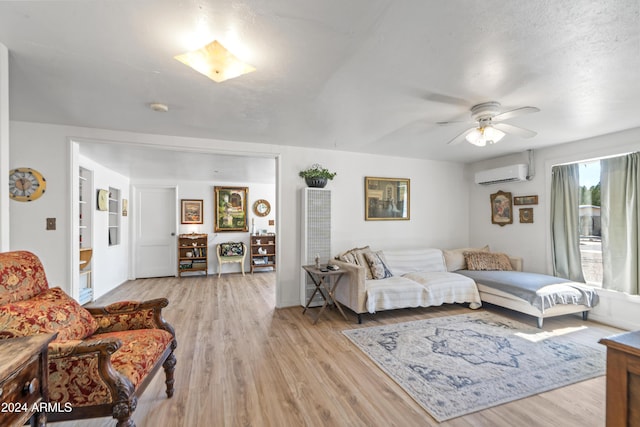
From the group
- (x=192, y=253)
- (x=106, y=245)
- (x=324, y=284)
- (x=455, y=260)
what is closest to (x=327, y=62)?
(x=324, y=284)

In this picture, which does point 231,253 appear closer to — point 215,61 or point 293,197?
point 293,197

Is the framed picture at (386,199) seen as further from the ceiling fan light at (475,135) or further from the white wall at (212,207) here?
the white wall at (212,207)

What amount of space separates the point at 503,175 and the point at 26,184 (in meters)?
6.14

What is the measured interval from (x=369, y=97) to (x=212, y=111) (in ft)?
4.91

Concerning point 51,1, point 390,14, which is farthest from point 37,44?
point 390,14

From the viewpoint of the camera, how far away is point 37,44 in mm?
1668

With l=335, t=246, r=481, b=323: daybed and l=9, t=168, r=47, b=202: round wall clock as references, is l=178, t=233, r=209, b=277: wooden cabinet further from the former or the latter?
l=335, t=246, r=481, b=323: daybed

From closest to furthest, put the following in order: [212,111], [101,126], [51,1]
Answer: [51,1] → [212,111] → [101,126]

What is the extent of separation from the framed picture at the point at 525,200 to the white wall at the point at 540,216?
63 mm

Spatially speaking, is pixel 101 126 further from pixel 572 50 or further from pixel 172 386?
pixel 572 50

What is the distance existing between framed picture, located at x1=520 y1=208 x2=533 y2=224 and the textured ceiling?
58.9 inches

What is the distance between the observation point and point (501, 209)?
475cm

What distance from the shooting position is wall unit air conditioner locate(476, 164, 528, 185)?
428 centimetres

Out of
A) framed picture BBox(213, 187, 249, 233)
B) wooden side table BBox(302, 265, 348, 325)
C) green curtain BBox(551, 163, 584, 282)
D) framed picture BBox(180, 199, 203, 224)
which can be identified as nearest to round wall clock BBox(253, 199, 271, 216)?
framed picture BBox(213, 187, 249, 233)
